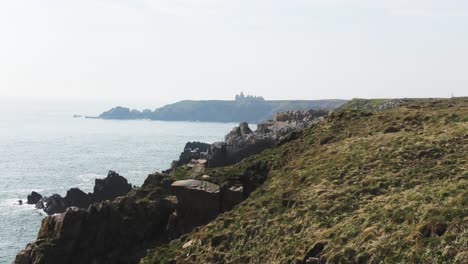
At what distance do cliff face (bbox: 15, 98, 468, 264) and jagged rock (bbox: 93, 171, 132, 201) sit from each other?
51.1 metres

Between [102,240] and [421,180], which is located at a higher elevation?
[421,180]

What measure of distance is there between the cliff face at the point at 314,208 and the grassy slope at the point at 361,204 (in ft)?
0.21

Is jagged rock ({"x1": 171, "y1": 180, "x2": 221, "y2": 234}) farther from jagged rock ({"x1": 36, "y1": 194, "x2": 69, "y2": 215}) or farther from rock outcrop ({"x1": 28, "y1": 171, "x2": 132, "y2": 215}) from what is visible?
jagged rock ({"x1": 36, "y1": 194, "x2": 69, "y2": 215})

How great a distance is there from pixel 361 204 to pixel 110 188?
77437 millimetres

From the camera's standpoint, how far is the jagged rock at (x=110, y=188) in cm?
9462

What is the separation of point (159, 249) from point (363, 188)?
14547 millimetres

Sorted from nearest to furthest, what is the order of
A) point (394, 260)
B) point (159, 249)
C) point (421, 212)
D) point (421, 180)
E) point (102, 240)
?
1. point (394, 260)
2. point (421, 212)
3. point (421, 180)
4. point (159, 249)
5. point (102, 240)

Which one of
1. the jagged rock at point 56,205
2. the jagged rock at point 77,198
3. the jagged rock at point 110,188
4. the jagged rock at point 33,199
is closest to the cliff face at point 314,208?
the jagged rock at point 77,198

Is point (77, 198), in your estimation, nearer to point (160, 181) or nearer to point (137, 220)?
point (160, 181)

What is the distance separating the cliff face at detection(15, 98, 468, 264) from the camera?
22297 millimetres

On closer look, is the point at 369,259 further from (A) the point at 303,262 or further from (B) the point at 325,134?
(B) the point at 325,134

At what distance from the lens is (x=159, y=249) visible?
3288cm

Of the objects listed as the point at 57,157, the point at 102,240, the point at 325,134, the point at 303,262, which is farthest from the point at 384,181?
the point at 57,157

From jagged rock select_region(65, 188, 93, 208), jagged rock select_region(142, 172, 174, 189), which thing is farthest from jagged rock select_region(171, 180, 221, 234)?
jagged rock select_region(65, 188, 93, 208)
